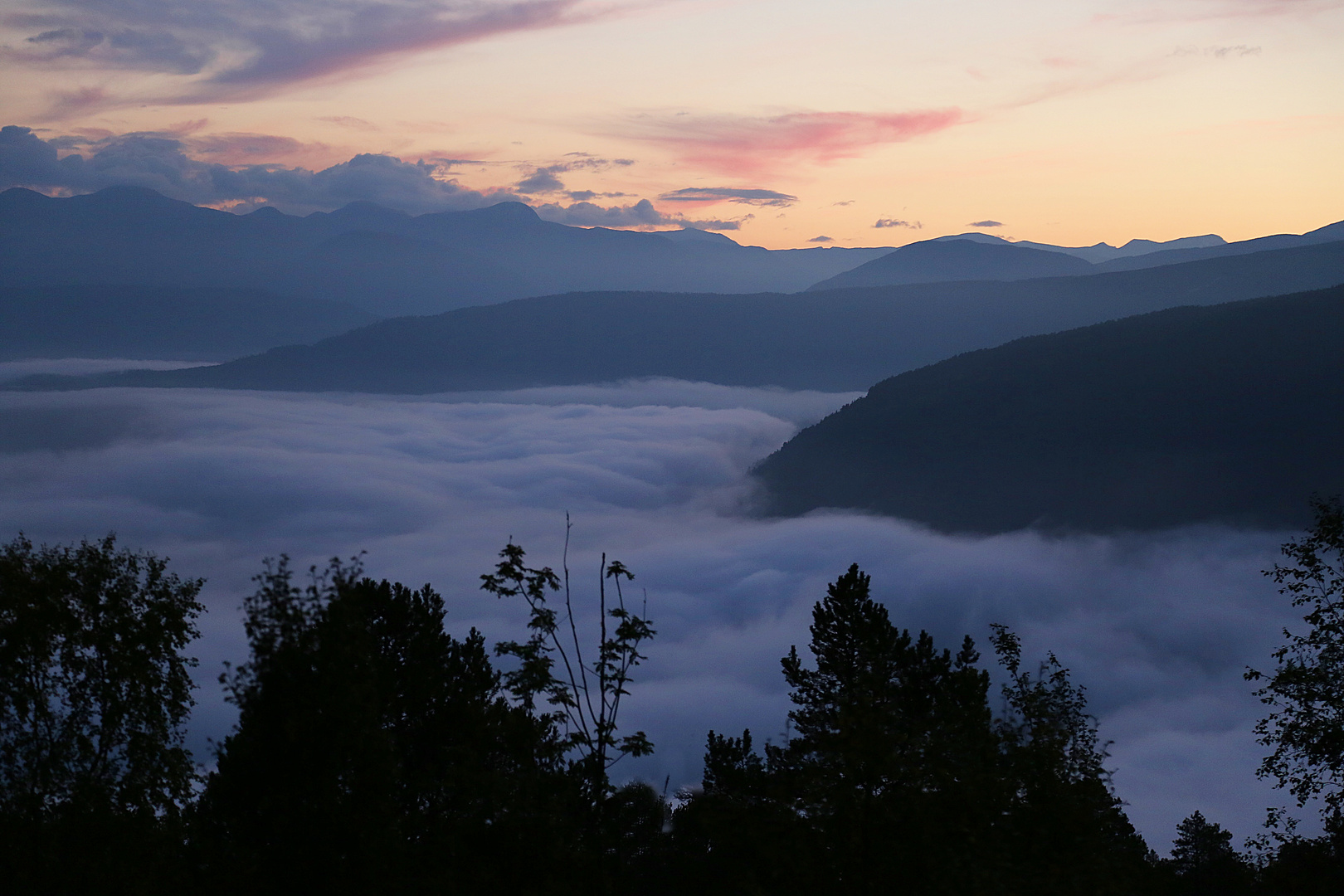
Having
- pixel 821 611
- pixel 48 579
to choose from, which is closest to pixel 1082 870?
pixel 821 611

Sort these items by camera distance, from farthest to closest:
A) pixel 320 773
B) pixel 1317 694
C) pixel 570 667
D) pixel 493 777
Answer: pixel 1317 694 < pixel 493 777 < pixel 320 773 < pixel 570 667

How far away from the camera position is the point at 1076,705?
87.4 ft

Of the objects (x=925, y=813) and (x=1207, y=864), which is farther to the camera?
(x=1207, y=864)

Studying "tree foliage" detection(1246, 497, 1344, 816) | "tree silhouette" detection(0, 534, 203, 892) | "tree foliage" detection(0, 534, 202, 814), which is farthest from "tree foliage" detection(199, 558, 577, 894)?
"tree foliage" detection(1246, 497, 1344, 816)

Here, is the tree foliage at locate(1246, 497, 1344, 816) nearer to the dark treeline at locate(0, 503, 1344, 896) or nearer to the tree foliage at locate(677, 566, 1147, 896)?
the dark treeline at locate(0, 503, 1344, 896)

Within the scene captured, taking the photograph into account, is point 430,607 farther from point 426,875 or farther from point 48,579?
point 426,875

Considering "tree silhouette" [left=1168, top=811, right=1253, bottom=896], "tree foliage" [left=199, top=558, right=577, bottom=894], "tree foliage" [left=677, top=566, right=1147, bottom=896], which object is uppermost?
"tree foliage" [left=199, top=558, right=577, bottom=894]

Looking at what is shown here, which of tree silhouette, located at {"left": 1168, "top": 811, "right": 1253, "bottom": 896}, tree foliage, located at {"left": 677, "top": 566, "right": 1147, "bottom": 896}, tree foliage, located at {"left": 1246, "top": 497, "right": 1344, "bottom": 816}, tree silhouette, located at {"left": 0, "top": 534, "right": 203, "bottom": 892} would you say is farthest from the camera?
tree silhouette, located at {"left": 1168, "top": 811, "right": 1253, "bottom": 896}

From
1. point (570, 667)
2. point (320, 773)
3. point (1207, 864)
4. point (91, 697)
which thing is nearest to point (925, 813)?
point (570, 667)

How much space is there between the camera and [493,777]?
17.0 meters

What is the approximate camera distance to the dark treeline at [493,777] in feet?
51.4

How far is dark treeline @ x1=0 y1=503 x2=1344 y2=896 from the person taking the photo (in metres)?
15.7

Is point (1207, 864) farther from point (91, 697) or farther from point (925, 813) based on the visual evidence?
point (91, 697)

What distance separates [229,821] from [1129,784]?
191677 millimetres
